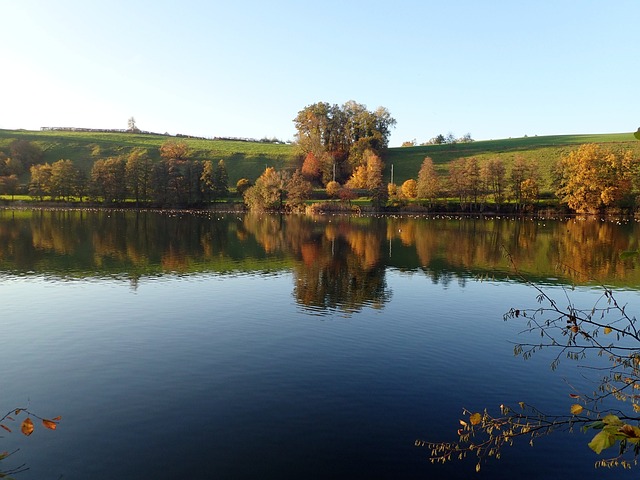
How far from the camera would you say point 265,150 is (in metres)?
179

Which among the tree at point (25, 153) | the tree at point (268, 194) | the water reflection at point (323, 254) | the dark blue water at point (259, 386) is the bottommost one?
the dark blue water at point (259, 386)

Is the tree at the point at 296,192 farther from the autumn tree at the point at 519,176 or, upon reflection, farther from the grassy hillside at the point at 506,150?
the autumn tree at the point at 519,176

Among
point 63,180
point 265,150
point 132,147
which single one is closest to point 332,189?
point 265,150

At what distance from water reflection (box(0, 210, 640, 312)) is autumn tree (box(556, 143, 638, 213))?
42.2 meters

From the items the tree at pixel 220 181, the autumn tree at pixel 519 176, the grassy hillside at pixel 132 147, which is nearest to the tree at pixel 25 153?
the grassy hillside at pixel 132 147

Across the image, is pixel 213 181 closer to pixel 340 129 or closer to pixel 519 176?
pixel 340 129

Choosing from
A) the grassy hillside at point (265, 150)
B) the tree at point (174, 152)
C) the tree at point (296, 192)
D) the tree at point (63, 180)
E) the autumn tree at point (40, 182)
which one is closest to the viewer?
the tree at point (296, 192)

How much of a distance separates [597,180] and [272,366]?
112m

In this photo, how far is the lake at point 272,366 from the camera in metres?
12.0

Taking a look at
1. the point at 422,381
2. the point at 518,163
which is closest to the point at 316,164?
the point at 518,163

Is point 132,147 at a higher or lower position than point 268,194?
higher

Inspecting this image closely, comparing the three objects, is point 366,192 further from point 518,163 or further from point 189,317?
point 189,317

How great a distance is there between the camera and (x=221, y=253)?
157 ft

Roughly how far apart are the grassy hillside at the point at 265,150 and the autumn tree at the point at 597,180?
98.5 feet
